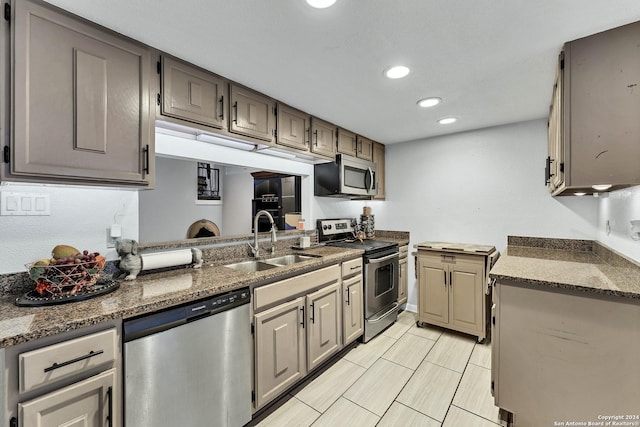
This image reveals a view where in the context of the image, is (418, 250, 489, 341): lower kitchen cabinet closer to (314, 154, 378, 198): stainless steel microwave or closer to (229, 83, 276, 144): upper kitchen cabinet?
(314, 154, 378, 198): stainless steel microwave

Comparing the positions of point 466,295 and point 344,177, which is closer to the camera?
point 466,295

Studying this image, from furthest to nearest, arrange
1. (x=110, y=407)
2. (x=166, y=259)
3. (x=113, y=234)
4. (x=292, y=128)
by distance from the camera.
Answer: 1. (x=292, y=128)
2. (x=166, y=259)
3. (x=113, y=234)
4. (x=110, y=407)

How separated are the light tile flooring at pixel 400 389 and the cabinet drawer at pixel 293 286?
2.39 feet

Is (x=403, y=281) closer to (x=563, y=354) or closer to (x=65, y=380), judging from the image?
(x=563, y=354)

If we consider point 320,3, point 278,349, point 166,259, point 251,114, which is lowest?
point 278,349

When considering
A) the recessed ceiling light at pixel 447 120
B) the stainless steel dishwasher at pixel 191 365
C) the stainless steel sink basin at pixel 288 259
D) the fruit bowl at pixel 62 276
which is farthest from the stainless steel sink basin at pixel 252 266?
the recessed ceiling light at pixel 447 120

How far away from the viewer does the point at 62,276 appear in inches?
47.9

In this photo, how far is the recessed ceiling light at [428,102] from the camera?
223 cm

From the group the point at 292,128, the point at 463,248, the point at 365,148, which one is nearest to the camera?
A: the point at 292,128

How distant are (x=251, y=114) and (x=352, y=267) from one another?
1.58 meters

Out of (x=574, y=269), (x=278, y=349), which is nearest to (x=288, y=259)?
(x=278, y=349)

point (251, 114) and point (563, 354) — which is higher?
point (251, 114)

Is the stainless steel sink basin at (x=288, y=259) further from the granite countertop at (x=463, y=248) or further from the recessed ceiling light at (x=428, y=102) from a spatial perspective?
the recessed ceiling light at (x=428, y=102)

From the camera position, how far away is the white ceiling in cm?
122
